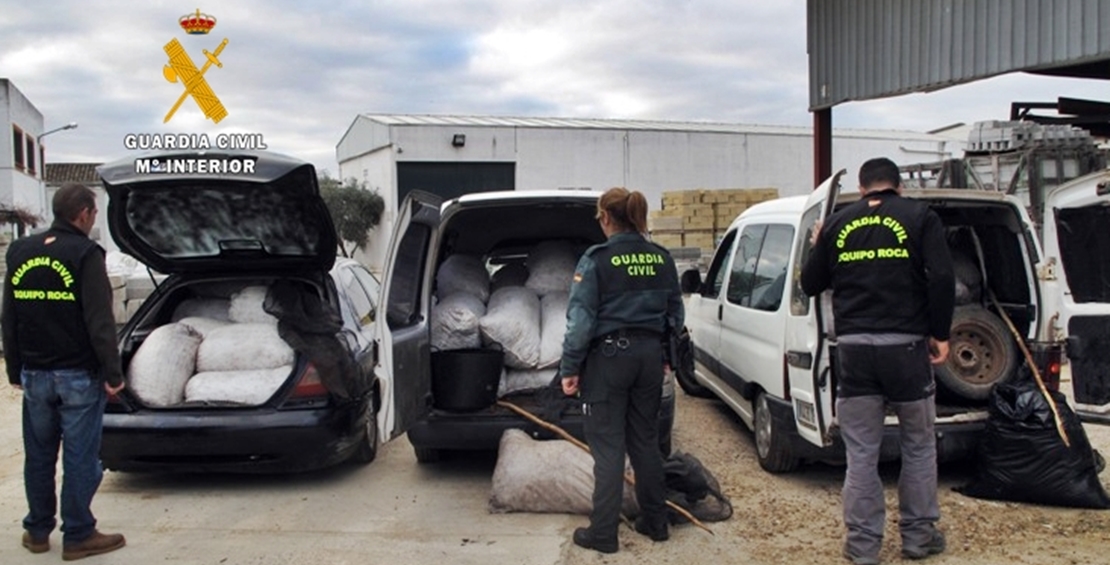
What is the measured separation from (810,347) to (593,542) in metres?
1.67

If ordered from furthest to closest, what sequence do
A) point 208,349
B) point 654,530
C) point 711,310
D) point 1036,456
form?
Answer: point 711,310 < point 208,349 < point 1036,456 < point 654,530

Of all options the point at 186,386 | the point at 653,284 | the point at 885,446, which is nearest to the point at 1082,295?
the point at 885,446

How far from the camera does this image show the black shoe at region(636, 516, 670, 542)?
4.69 metres

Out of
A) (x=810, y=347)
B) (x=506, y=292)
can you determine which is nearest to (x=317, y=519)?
(x=506, y=292)

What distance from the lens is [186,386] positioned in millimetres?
5746

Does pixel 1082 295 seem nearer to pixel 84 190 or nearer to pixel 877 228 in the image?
pixel 877 228

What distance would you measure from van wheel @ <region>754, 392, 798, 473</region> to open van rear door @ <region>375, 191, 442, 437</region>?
2228 millimetres

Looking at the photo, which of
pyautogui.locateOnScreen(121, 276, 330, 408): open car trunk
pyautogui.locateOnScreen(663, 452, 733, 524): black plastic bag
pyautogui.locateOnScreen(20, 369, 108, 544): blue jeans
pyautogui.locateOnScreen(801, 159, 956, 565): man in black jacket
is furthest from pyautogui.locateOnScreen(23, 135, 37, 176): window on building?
pyautogui.locateOnScreen(801, 159, 956, 565): man in black jacket

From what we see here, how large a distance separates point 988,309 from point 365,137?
36.2 metres

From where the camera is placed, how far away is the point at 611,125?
39.9m

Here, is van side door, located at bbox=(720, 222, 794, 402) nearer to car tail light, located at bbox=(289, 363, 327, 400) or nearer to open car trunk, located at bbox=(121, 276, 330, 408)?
car tail light, located at bbox=(289, 363, 327, 400)

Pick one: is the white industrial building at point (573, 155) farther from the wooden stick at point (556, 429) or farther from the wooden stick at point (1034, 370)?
the wooden stick at point (556, 429)

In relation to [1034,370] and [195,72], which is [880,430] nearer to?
[1034,370]

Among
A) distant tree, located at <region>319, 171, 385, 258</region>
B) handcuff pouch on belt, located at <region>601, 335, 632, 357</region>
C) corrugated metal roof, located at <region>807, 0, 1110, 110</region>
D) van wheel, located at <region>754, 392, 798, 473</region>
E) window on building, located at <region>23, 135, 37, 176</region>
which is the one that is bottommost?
van wheel, located at <region>754, 392, 798, 473</region>
